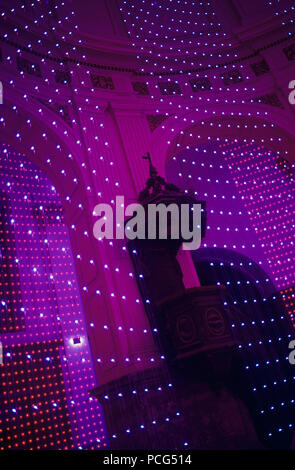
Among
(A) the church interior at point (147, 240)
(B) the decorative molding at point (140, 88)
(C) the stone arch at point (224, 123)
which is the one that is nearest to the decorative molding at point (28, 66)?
(A) the church interior at point (147, 240)

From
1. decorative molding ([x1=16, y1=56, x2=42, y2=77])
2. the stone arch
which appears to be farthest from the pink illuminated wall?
the stone arch

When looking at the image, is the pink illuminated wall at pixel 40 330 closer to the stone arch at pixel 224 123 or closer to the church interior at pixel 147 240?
the church interior at pixel 147 240

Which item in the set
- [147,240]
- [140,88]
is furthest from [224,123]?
[147,240]

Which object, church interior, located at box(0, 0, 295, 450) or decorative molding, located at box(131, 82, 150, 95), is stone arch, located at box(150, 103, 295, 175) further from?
decorative molding, located at box(131, 82, 150, 95)

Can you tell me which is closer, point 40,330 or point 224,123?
point 224,123

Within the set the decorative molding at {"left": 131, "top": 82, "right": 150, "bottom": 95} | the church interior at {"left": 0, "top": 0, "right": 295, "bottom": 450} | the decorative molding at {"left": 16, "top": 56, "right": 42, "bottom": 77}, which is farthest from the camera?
the decorative molding at {"left": 131, "top": 82, "right": 150, "bottom": 95}

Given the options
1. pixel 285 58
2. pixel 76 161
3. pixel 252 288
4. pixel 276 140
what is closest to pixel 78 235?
pixel 76 161

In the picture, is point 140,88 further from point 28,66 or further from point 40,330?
point 40,330

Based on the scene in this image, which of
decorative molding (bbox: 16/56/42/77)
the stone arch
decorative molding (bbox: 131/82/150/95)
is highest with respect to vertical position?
decorative molding (bbox: 131/82/150/95)

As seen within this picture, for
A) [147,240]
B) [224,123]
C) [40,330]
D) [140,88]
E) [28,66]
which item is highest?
[140,88]

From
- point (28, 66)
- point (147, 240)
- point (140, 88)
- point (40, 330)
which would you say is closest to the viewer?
point (147, 240)

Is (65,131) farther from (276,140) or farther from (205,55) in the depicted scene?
(276,140)

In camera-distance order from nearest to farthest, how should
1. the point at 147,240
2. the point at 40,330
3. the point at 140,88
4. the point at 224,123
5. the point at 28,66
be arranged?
the point at 147,240, the point at 28,66, the point at 140,88, the point at 224,123, the point at 40,330

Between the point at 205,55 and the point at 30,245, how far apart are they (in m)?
5.15
